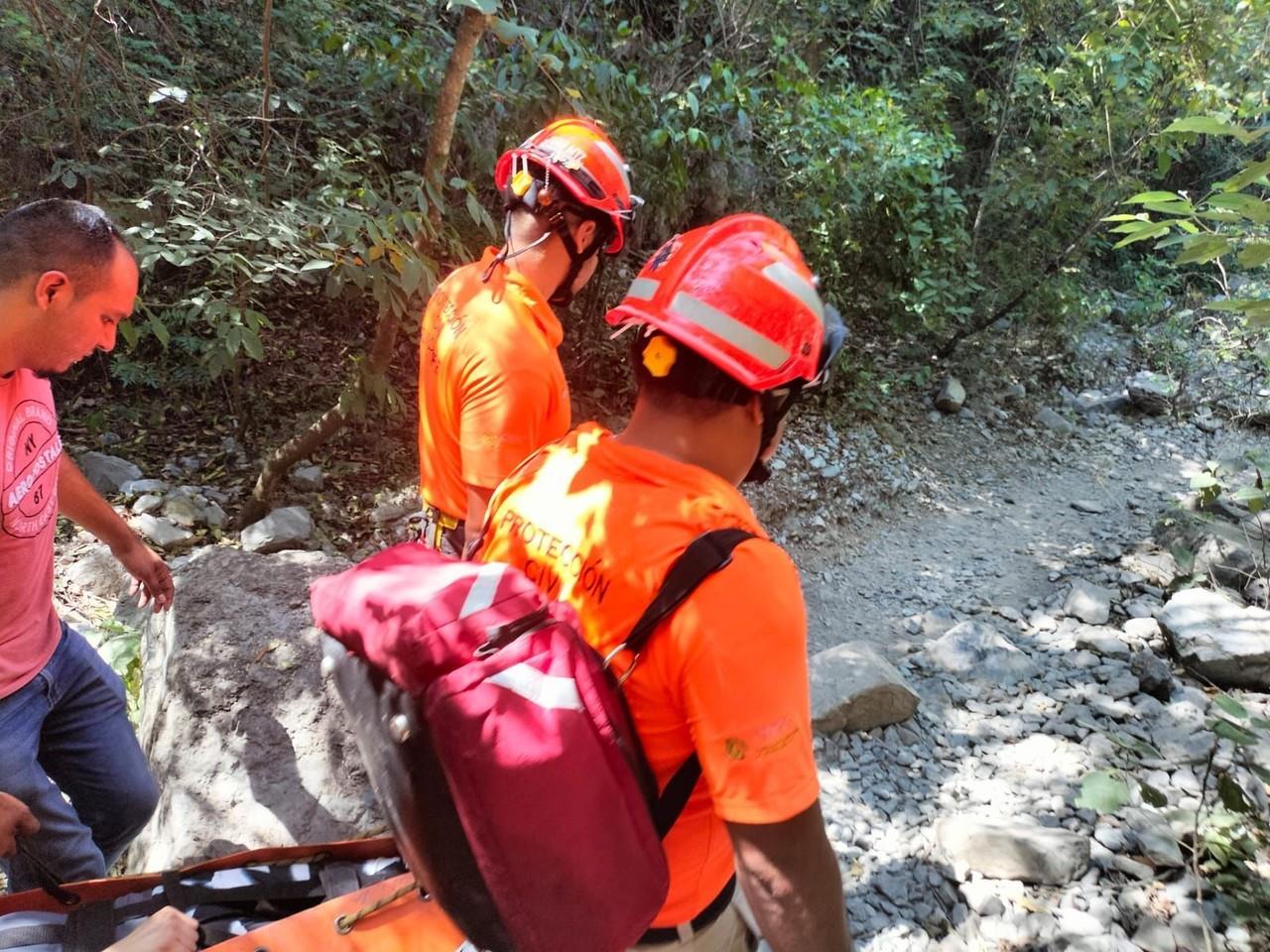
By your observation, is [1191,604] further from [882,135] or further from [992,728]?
[882,135]

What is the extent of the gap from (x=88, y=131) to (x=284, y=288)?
1652 millimetres

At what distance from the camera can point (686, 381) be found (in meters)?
1.27

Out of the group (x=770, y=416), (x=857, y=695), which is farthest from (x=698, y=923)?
(x=857, y=695)

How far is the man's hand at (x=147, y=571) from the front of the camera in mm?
2473

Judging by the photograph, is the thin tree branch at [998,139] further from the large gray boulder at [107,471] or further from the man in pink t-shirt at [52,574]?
the man in pink t-shirt at [52,574]

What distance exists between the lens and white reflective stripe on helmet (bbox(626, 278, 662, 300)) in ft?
4.32

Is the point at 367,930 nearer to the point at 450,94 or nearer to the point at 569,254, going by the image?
the point at 569,254

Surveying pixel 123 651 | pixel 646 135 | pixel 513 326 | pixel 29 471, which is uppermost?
pixel 646 135

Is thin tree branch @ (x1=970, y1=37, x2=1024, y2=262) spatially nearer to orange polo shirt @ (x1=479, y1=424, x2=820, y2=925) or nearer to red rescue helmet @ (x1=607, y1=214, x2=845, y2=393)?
red rescue helmet @ (x1=607, y1=214, x2=845, y2=393)

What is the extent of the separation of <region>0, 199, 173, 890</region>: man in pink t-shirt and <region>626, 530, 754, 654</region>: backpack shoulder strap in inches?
51.0

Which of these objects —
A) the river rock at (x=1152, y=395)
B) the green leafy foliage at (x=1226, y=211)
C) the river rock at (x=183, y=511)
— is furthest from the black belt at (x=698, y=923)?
Answer: the river rock at (x=1152, y=395)

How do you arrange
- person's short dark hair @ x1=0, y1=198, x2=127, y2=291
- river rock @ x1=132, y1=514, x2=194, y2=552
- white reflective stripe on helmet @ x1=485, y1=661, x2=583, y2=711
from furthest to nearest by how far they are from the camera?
river rock @ x1=132, y1=514, x2=194, y2=552 < person's short dark hair @ x1=0, y1=198, x2=127, y2=291 < white reflective stripe on helmet @ x1=485, y1=661, x2=583, y2=711

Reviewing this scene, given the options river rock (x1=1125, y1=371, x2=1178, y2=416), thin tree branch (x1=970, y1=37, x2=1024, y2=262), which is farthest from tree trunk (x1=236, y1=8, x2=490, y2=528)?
river rock (x1=1125, y1=371, x2=1178, y2=416)

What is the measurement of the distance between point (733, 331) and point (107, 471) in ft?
15.7
